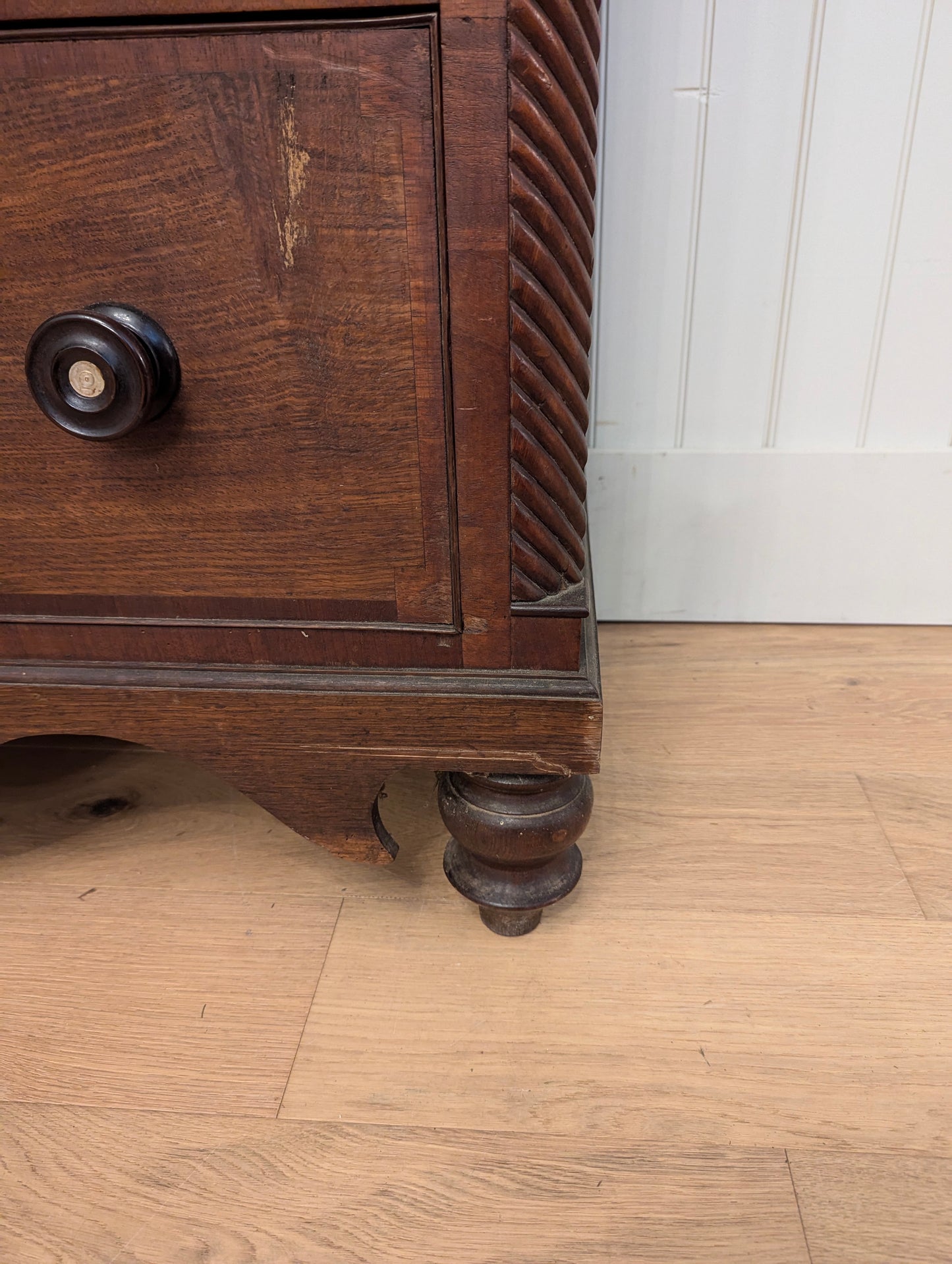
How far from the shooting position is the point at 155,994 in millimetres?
603

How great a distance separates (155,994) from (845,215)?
0.86 metres

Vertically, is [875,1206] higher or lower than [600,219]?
lower

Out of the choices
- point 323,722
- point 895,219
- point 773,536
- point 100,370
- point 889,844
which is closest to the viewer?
point 100,370

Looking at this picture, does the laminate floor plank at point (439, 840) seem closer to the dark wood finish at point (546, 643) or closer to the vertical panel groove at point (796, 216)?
the dark wood finish at point (546, 643)

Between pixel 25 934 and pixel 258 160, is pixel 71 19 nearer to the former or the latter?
pixel 258 160

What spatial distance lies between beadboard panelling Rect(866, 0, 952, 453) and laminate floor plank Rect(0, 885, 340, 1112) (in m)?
0.72

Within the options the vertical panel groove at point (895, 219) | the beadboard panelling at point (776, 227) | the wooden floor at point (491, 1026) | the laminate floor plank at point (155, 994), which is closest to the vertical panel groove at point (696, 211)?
the beadboard panelling at point (776, 227)

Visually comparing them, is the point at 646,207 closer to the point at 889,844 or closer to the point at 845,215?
the point at 845,215

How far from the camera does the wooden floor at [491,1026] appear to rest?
472 mm

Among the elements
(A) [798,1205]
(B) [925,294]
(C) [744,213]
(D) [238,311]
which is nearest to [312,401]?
(D) [238,311]

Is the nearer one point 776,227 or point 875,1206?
point 875,1206

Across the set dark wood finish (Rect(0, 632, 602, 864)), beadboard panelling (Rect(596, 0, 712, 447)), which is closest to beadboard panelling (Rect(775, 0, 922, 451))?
beadboard panelling (Rect(596, 0, 712, 447))

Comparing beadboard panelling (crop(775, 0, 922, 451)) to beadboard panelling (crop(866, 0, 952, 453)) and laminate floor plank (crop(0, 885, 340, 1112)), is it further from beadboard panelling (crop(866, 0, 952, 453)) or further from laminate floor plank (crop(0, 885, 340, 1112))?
laminate floor plank (crop(0, 885, 340, 1112))

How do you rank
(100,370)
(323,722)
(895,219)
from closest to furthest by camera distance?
(100,370), (323,722), (895,219)
